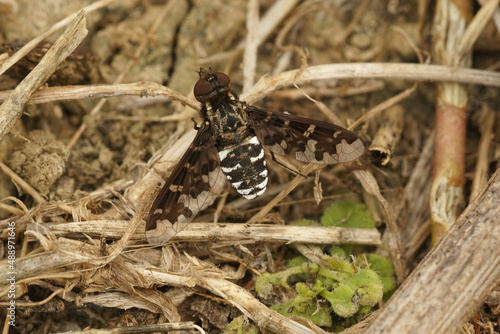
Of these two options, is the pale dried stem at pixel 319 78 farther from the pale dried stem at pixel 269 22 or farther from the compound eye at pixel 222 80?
the pale dried stem at pixel 269 22

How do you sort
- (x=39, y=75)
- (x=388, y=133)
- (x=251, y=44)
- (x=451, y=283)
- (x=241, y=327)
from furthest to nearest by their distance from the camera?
1. (x=251, y=44)
2. (x=388, y=133)
3. (x=39, y=75)
4. (x=241, y=327)
5. (x=451, y=283)

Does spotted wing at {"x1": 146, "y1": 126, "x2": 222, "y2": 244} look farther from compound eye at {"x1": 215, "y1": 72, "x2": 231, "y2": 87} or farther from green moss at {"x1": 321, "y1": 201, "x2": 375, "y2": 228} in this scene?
green moss at {"x1": 321, "y1": 201, "x2": 375, "y2": 228}

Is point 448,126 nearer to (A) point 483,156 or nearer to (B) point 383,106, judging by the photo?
(A) point 483,156

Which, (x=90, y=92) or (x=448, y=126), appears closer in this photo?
(x=90, y=92)

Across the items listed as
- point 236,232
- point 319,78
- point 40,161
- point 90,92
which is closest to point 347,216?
point 236,232

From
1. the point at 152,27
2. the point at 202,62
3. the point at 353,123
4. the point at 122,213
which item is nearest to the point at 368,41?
the point at 353,123

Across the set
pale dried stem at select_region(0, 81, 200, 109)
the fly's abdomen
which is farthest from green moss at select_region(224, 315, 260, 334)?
pale dried stem at select_region(0, 81, 200, 109)

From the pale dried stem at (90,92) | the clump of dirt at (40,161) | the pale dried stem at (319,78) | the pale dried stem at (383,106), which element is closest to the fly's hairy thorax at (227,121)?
the pale dried stem at (319,78)

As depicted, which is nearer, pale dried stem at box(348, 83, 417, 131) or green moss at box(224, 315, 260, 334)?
green moss at box(224, 315, 260, 334)
